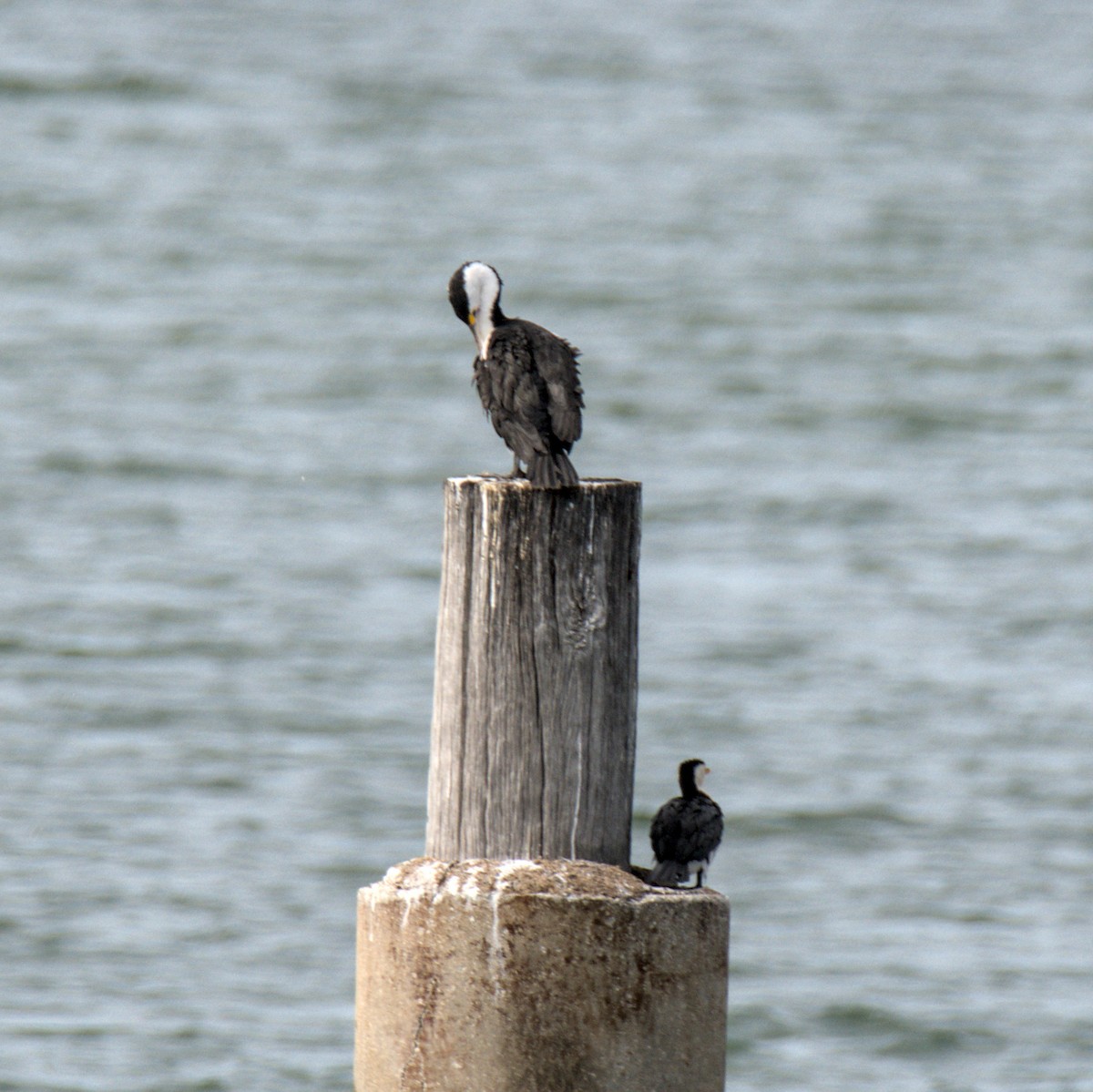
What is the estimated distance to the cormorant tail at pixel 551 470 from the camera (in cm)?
402

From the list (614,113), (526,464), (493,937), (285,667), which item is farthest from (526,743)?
(614,113)

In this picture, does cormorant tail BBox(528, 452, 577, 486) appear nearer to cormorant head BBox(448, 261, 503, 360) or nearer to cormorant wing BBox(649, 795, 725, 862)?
cormorant head BBox(448, 261, 503, 360)

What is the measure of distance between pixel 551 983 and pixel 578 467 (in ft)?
49.2

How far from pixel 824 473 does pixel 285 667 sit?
687cm

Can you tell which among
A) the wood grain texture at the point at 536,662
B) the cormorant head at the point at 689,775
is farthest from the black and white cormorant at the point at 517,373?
the cormorant head at the point at 689,775

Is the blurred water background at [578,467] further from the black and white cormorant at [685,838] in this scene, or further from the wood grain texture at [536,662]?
the wood grain texture at [536,662]

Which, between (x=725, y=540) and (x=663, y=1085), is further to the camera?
(x=725, y=540)

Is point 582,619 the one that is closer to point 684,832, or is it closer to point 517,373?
point 517,373

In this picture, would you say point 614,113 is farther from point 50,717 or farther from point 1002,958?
point 1002,958

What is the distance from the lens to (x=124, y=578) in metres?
16.5

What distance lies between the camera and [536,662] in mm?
3928

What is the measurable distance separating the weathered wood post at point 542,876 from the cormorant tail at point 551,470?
0.24ft

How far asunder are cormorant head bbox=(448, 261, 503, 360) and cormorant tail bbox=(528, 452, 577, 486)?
1009 millimetres

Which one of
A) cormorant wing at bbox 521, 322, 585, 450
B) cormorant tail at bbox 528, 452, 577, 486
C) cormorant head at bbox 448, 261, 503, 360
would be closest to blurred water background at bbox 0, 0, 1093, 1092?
cormorant head at bbox 448, 261, 503, 360
